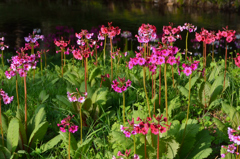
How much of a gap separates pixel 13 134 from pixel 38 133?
206 millimetres

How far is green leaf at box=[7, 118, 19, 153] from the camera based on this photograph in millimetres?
2122

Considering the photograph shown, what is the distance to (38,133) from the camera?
227cm

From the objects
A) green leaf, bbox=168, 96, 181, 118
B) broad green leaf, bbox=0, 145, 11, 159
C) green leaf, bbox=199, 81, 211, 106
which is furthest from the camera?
green leaf, bbox=199, 81, 211, 106

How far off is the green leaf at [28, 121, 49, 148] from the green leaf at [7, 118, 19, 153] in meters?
0.14

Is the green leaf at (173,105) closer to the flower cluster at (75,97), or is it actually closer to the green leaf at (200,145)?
the green leaf at (200,145)

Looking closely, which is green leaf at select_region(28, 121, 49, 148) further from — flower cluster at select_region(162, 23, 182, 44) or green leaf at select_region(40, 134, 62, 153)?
flower cluster at select_region(162, 23, 182, 44)

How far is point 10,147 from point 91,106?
869mm

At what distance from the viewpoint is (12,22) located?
15.6 meters

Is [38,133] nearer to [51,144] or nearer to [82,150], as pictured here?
[51,144]

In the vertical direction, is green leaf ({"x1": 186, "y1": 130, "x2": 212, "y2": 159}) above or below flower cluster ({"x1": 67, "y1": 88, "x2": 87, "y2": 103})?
below

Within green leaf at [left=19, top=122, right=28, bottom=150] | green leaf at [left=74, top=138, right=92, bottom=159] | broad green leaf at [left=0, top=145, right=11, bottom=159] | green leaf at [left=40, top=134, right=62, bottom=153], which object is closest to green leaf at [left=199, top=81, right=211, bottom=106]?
green leaf at [left=74, top=138, right=92, bottom=159]

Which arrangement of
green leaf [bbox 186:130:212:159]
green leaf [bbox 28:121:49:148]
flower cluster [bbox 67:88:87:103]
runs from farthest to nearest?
1. green leaf [bbox 28:121:49:148]
2. green leaf [bbox 186:130:212:159]
3. flower cluster [bbox 67:88:87:103]

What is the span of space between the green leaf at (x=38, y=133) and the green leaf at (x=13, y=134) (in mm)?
144

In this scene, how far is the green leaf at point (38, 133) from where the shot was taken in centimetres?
222
